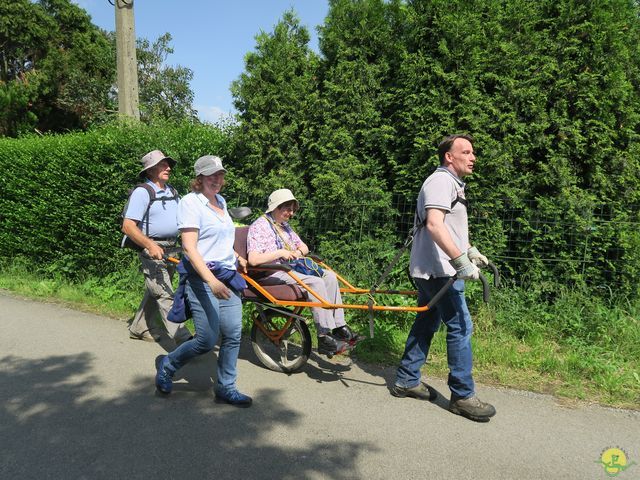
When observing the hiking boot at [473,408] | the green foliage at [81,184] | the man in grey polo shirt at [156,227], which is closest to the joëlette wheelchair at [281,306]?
the man in grey polo shirt at [156,227]

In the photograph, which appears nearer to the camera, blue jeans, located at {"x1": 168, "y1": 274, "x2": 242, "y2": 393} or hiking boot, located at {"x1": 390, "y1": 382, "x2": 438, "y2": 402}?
blue jeans, located at {"x1": 168, "y1": 274, "x2": 242, "y2": 393}

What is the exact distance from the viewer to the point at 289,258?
435 centimetres

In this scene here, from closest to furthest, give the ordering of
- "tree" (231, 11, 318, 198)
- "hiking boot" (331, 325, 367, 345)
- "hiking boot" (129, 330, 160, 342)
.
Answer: "hiking boot" (331, 325, 367, 345)
"hiking boot" (129, 330, 160, 342)
"tree" (231, 11, 318, 198)

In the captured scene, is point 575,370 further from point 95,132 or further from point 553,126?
point 95,132

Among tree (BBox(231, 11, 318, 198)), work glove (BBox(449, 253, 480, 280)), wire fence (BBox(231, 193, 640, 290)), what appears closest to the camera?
work glove (BBox(449, 253, 480, 280))

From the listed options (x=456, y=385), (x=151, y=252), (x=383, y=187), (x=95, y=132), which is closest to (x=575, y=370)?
(x=456, y=385)

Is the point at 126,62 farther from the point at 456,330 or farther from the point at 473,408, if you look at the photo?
the point at 473,408

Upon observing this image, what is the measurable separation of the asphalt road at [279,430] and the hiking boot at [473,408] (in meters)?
0.07

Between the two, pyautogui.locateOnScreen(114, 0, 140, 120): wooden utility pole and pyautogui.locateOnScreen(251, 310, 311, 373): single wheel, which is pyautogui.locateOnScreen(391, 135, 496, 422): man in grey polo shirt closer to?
pyautogui.locateOnScreen(251, 310, 311, 373): single wheel

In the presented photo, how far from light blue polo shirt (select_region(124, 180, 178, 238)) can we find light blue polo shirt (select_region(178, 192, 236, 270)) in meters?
1.39

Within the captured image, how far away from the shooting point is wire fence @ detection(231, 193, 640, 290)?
520 centimetres

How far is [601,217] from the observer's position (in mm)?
5395

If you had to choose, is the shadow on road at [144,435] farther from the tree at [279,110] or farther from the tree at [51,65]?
the tree at [51,65]

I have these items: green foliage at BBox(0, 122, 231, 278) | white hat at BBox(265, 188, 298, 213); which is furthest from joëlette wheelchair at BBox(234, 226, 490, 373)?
green foliage at BBox(0, 122, 231, 278)
